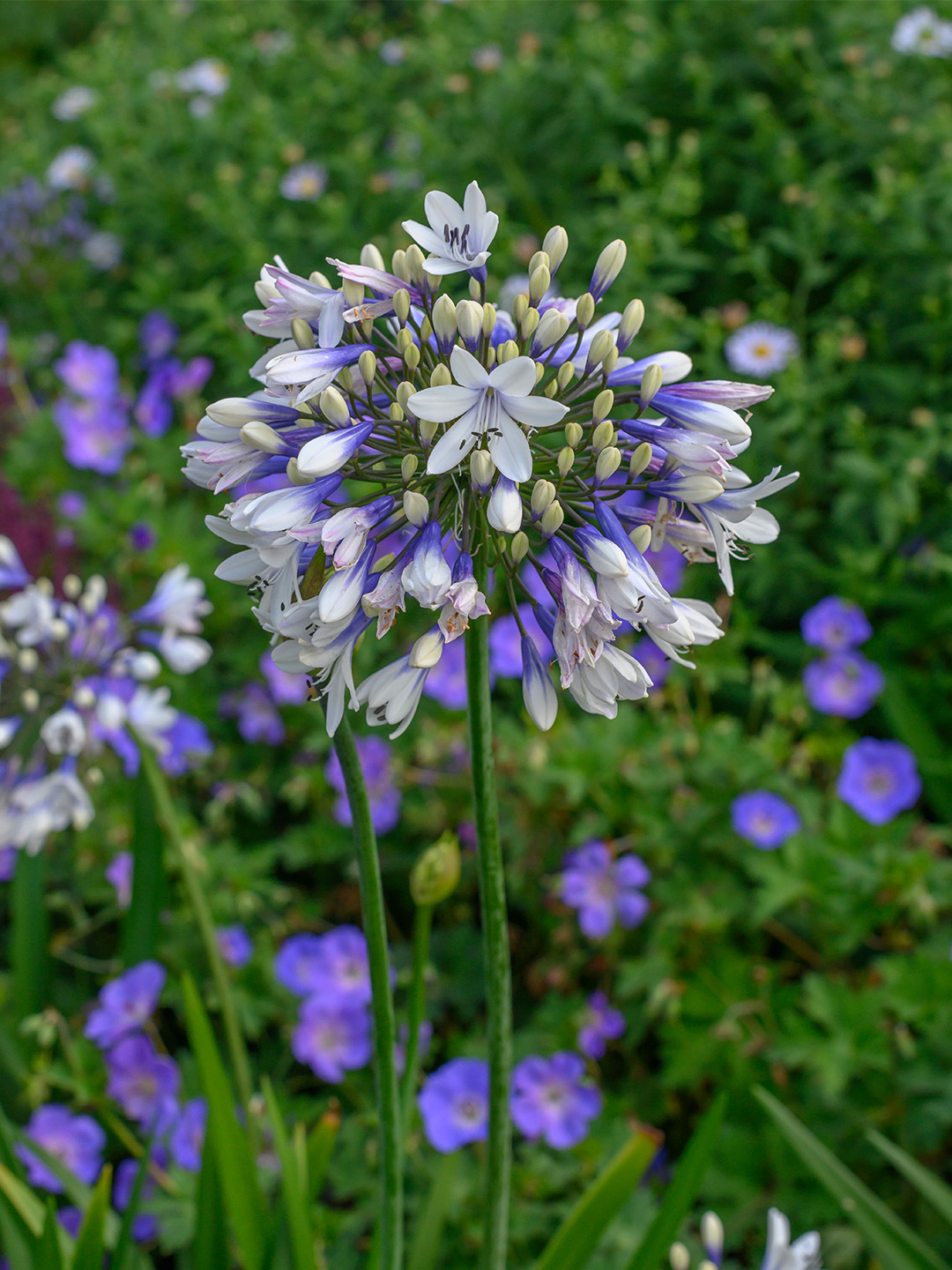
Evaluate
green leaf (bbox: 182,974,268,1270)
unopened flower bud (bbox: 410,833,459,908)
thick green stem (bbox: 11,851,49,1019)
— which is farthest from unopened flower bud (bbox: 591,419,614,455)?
thick green stem (bbox: 11,851,49,1019)

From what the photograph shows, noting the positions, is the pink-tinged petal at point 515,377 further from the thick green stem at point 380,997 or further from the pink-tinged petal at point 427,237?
the thick green stem at point 380,997

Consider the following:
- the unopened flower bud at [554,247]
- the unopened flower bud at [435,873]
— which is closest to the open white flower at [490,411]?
the unopened flower bud at [554,247]

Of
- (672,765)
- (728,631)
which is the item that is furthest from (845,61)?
(672,765)

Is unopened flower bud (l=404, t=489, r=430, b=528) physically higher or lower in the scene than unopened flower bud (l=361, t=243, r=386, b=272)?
lower

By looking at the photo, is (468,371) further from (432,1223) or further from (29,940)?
(29,940)

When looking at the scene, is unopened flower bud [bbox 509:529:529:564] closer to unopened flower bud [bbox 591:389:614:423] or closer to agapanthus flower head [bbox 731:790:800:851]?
unopened flower bud [bbox 591:389:614:423]

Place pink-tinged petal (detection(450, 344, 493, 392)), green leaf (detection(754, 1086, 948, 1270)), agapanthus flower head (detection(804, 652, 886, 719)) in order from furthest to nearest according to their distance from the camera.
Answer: agapanthus flower head (detection(804, 652, 886, 719))
green leaf (detection(754, 1086, 948, 1270))
pink-tinged petal (detection(450, 344, 493, 392))

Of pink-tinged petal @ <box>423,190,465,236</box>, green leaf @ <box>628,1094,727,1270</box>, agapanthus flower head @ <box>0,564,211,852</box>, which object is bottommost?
green leaf @ <box>628,1094,727,1270</box>

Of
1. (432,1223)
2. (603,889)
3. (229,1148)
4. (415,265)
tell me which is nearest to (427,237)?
(415,265)
